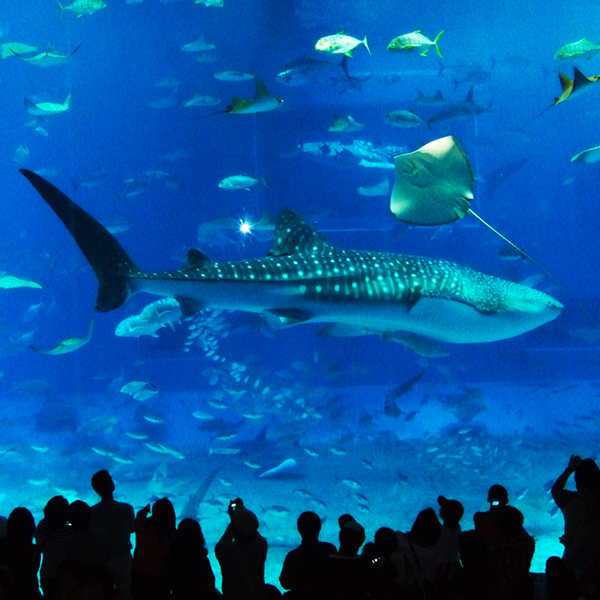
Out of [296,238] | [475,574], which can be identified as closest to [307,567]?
[475,574]

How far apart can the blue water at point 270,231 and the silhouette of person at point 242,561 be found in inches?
246

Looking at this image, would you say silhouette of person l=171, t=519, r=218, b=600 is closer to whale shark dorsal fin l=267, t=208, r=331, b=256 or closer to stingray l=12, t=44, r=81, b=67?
whale shark dorsal fin l=267, t=208, r=331, b=256

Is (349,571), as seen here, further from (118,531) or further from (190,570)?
(118,531)

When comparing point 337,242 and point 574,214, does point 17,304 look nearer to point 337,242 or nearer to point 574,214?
point 337,242

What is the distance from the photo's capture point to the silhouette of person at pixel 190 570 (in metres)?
2.27

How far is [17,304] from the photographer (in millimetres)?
21797

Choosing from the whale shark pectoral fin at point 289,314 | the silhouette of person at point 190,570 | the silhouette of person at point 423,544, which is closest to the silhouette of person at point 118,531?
the silhouette of person at point 190,570

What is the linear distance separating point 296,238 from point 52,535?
9.06ft

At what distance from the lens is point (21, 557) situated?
248 centimetres

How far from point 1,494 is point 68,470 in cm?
158

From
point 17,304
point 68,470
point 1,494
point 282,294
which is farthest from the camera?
point 17,304

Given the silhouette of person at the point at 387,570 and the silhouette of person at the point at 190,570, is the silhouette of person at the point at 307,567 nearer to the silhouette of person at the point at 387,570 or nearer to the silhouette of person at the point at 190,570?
the silhouette of person at the point at 387,570

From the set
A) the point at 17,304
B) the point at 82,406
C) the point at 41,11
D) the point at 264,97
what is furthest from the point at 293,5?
the point at 17,304

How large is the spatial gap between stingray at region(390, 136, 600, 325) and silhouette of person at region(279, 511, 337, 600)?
2500mm
